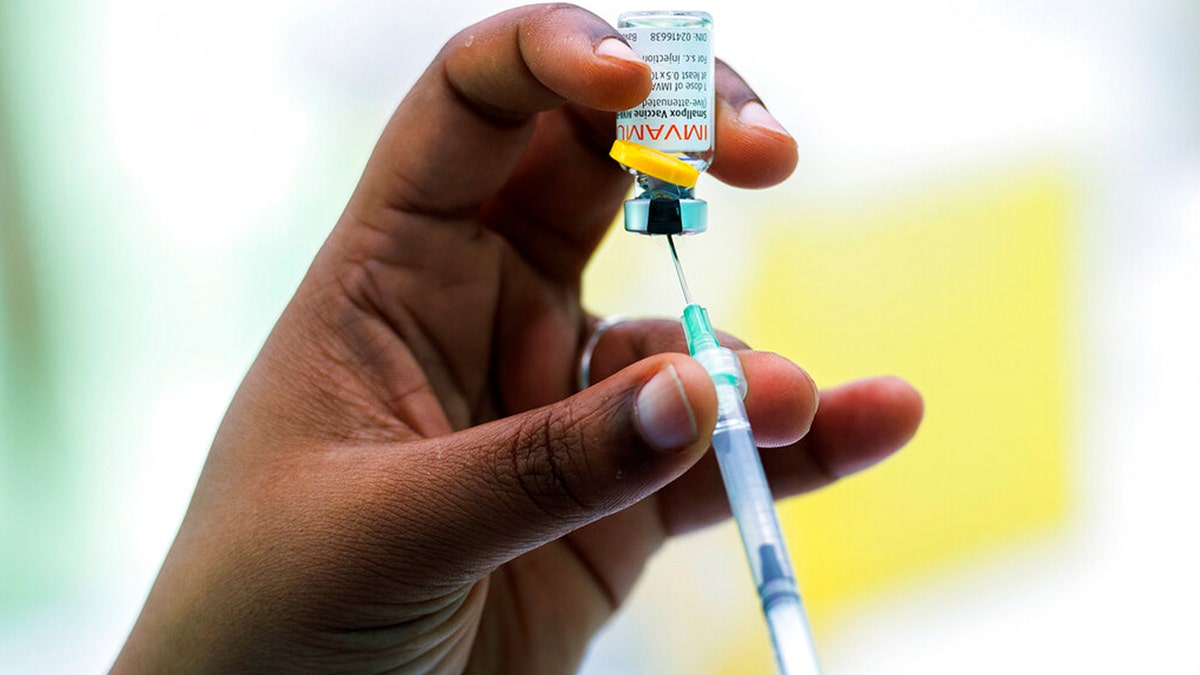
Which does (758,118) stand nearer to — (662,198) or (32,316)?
(662,198)

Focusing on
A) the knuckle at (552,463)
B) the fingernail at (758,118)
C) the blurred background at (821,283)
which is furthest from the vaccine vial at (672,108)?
the blurred background at (821,283)

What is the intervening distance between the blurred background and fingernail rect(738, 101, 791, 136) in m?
0.80

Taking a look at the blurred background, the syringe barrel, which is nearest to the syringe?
the syringe barrel

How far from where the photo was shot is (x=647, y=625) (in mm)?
1966

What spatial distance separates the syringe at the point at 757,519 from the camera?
2.40 ft

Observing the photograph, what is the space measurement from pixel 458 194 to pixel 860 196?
956 mm

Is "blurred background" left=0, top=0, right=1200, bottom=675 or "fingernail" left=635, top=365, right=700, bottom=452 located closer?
"fingernail" left=635, top=365, right=700, bottom=452

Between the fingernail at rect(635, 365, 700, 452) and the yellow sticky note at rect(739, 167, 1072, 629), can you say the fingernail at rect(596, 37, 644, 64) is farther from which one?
the yellow sticky note at rect(739, 167, 1072, 629)

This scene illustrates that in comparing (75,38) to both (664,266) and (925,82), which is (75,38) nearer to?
(664,266)

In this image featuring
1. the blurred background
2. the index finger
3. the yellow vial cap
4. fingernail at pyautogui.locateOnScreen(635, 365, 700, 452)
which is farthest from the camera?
the blurred background

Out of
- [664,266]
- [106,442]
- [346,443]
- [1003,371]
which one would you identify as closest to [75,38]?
[106,442]

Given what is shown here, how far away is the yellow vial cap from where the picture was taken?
90 cm

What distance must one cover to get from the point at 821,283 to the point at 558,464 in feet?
4.05

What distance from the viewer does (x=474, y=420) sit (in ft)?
4.23
